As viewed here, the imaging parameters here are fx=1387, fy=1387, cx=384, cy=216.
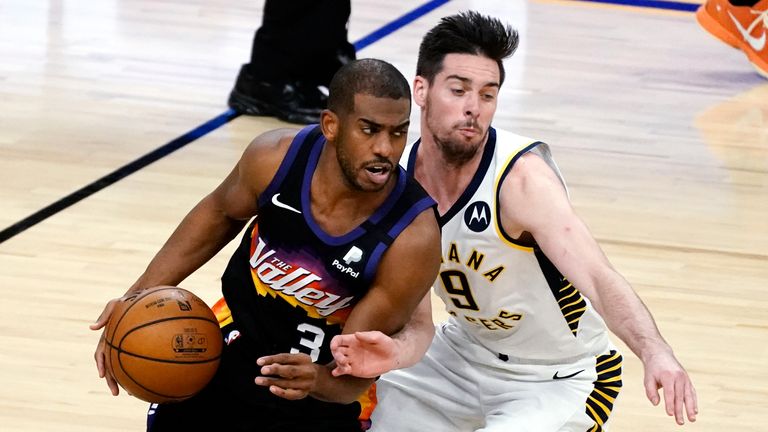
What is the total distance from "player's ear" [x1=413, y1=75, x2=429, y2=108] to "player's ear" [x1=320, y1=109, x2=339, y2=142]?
0.54m

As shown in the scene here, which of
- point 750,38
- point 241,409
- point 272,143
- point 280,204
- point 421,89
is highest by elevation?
point 421,89

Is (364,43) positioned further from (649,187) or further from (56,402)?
(56,402)

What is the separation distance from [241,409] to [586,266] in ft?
3.31

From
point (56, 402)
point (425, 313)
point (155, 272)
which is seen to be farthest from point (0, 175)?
point (425, 313)

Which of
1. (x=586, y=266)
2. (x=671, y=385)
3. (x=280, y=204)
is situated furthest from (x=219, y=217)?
(x=671, y=385)

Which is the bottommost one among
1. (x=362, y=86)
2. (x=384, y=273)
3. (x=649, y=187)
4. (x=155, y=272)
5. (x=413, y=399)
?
(x=649, y=187)

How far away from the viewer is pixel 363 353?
345cm

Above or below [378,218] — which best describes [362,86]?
above

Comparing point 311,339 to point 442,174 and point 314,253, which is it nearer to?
point 314,253

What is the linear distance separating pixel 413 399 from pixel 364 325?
786 mm

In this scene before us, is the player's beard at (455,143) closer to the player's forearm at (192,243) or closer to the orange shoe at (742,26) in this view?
the player's forearm at (192,243)

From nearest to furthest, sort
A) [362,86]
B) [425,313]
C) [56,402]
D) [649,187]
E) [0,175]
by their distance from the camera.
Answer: [362,86] < [425,313] < [56,402] < [0,175] < [649,187]

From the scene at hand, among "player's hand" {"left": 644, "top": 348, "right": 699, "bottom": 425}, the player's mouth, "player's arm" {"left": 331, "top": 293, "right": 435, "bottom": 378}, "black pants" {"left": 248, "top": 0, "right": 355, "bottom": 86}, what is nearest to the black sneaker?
"black pants" {"left": 248, "top": 0, "right": 355, "bottom": 86}

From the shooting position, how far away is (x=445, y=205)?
403 cm
